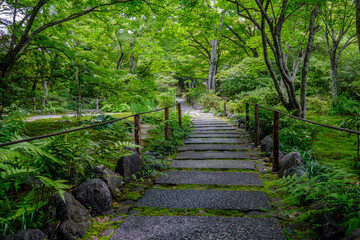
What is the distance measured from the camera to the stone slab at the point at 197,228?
5.94ft

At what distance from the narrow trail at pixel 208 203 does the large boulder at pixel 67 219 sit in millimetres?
311

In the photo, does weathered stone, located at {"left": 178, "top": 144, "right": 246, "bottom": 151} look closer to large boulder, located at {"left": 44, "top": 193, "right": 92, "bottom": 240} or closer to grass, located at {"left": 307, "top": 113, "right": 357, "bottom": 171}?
grass, located at {"left": 307, "top": 113, "right": 357, "bottom": 171}

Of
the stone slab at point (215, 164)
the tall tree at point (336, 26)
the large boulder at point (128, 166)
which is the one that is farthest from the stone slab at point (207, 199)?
the tall tree at point (336, 26)

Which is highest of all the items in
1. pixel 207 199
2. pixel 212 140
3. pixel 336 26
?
pixel 336 26

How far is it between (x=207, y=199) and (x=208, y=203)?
0.33 feet

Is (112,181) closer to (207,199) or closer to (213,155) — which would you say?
(207,199)

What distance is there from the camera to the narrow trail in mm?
1869

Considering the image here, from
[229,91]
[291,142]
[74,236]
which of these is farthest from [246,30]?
[74,236]

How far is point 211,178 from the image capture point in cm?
317

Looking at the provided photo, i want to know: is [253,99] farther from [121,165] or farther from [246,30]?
[246,30]

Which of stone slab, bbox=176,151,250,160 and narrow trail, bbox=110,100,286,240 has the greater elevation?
stone slab, bbox=176,151,250,160

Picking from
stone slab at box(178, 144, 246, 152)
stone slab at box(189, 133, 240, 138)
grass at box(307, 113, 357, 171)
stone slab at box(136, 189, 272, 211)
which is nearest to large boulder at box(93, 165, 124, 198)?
stone slab at box(136, 189, 272, 211)

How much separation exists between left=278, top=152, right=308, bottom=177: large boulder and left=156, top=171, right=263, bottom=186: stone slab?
39 centimetres

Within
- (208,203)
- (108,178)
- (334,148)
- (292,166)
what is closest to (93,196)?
(108,178)
